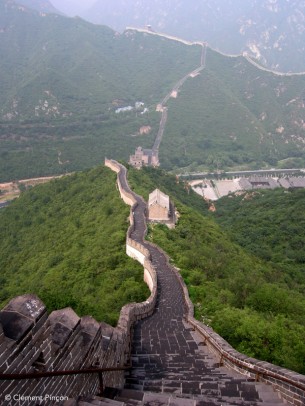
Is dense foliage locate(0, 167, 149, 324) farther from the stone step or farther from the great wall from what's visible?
the stone step

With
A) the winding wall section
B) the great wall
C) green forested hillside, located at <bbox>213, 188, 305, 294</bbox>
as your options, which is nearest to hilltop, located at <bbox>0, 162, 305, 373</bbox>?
the winding wall section

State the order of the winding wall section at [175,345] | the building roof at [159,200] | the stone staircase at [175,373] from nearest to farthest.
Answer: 1. the stone staircase at [175,373]
2. the winding wall section at [175,345]
3. the building roof at [159,200]

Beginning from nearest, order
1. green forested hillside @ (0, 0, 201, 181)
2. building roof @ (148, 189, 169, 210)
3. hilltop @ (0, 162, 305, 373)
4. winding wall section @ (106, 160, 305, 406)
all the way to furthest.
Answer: winding wall section @ (106, 160, 305, 406), hilltop @ (0, 162, 305, 373), building roof @ (148, 189, 169, 210), green forested hillside @ (0, 0, 201, 181)

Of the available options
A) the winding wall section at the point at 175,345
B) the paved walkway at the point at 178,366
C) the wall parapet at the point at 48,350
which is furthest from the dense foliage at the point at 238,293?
the wall parapet at the point at 48,350

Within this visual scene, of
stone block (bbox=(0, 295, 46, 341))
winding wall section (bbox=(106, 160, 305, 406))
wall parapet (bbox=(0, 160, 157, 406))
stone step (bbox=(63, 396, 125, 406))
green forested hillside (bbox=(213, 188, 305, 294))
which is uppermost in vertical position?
stone block (bbox=(0, 295, 46, 341))

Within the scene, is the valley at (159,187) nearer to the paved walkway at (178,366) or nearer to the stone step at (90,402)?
the paved walkway at (178,366)

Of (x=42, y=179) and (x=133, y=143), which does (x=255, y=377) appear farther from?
(x=133, y=143)
